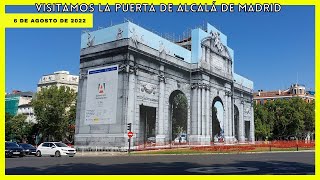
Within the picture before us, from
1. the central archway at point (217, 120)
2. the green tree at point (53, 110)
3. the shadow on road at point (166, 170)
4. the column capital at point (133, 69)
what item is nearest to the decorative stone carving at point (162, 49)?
the column capital at point (133, 69)

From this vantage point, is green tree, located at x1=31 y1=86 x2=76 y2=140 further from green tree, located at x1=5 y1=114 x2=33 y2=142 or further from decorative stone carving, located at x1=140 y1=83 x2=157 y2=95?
decorative stone carving, located at x1=140 y1=83 x2=157 y2=95

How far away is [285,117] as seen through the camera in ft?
303

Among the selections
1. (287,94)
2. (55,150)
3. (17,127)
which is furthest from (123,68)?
(287,94)

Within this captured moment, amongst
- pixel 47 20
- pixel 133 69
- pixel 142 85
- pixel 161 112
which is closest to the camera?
pixel 47 20

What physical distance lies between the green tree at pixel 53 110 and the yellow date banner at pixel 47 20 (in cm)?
5001

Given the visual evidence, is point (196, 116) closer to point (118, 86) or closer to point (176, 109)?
point (176, 109)

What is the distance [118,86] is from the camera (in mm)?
42625

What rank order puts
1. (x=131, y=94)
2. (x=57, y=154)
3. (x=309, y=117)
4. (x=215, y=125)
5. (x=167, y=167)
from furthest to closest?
(x=309, y=117) → (x=215, y=125) → (x=131, y=94) → (x=57, y=154) → (x=167, y=167)

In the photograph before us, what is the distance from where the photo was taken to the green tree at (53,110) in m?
62.8

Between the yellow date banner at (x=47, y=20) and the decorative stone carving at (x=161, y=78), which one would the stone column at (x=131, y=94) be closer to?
the decorative stone carving at (x=161, y=78)

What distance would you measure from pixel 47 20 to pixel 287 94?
126 meters

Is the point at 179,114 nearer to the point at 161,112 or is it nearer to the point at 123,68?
the point at 161,112

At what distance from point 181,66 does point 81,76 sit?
14.5m

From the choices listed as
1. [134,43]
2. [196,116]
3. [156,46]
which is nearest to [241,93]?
[196,116]
